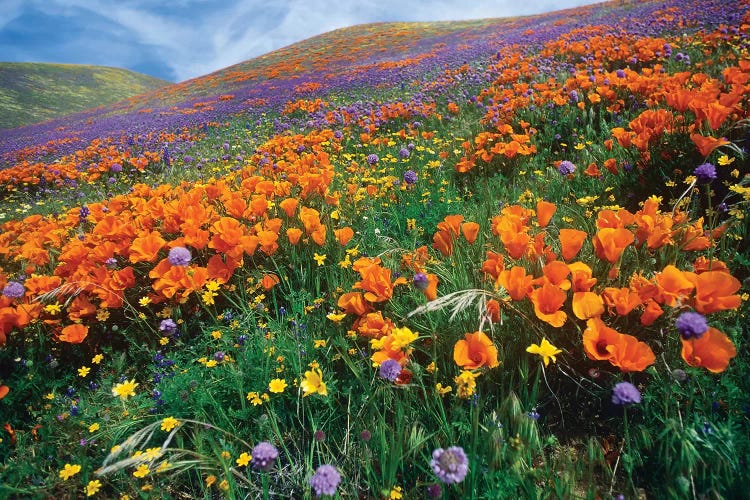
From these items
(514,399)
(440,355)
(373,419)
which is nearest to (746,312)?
(514,399)

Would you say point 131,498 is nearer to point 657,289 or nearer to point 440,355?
point 440,355

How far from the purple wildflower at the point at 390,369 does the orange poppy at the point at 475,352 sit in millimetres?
224

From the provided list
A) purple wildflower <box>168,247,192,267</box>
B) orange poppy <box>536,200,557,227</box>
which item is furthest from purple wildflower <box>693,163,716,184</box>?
purple wildflower <box>168,247,192,267</box>

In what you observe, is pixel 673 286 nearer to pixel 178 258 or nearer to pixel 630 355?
pixel 630 355

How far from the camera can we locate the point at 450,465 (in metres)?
1.06

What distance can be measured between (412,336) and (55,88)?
2471 inches

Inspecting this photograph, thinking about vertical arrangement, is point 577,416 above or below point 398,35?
below

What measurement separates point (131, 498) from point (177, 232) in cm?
189

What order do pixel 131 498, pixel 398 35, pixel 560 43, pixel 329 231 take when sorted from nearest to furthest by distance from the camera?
pixel 131 498, pixel 329 231, pixel 560 43, pixel 398 35

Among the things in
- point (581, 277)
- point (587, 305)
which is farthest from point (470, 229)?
point (587, 305)

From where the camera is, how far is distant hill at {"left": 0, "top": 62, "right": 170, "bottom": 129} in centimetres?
3812

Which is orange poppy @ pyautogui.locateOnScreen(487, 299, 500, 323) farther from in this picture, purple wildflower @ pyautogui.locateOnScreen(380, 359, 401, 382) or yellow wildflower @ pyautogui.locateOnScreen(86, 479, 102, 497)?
yellow wildflower @ pyautogui.locateOnScreen(86, 479, 102, 497)

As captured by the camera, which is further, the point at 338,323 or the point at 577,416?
the point at 338,323

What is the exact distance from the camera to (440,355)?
1732 mm
